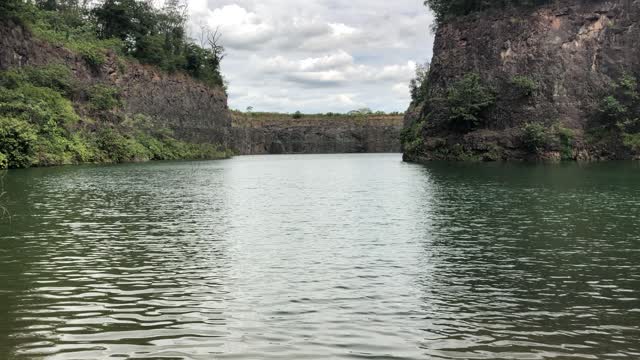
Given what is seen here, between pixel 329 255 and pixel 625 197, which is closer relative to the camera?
pixel 329 255

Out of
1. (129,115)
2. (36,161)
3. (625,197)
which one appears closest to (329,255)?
(625,197)

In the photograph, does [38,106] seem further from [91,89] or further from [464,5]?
[464,5]

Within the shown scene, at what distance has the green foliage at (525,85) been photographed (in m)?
95.2

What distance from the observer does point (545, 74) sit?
9725 centimetres

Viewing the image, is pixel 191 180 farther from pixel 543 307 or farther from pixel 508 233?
pixel 543 307

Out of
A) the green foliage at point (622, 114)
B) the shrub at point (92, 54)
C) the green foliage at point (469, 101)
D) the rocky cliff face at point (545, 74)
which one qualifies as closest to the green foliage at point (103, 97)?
the shrub at point (92, 54)

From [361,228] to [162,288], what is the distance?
1257 cm

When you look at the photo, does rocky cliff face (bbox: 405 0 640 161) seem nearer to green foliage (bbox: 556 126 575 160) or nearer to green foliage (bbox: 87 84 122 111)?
green foliage (bbox: 556 126 575 160)

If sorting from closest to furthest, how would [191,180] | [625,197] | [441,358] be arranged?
[441,358], [625,197], [191,180]

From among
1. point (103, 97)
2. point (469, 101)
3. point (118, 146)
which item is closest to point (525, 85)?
point (469, 101)

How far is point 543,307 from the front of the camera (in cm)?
1455

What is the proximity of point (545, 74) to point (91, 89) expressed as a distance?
7056 cm

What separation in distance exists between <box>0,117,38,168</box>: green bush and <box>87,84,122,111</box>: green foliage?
98.9ft

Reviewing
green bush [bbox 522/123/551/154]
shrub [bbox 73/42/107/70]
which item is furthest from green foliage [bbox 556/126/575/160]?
shrub [bbox 73/42/107/70]
